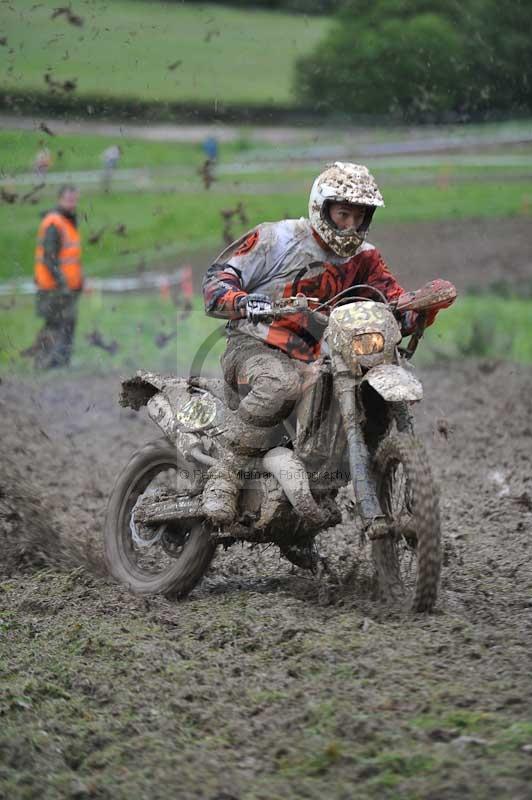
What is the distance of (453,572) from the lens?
293 inches

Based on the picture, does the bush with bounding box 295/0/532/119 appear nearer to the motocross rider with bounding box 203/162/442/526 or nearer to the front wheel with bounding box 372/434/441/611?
the motocross rider with bounding box 203/162/442/526

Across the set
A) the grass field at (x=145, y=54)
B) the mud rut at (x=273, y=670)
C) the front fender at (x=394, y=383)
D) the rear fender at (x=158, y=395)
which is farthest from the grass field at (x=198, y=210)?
the front fender at (x=394, y=383)

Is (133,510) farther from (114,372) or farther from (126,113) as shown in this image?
(114,372)

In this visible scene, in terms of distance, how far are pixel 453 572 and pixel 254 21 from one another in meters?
12.4

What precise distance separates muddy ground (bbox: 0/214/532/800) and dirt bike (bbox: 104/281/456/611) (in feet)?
0.83

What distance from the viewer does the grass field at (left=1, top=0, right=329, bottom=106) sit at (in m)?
12.4

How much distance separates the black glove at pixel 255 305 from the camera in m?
6.55

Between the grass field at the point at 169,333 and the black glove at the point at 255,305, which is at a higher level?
the black glove at the point at 255,305

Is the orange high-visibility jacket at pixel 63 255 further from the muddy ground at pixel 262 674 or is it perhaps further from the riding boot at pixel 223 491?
the riding boot at pixel 223 491

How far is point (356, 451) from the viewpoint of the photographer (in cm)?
626

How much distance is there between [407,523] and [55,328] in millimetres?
10191

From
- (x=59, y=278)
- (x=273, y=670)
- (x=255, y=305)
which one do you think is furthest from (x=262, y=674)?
(x=59, y=278)

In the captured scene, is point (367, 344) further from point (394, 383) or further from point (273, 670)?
point (273, 670)

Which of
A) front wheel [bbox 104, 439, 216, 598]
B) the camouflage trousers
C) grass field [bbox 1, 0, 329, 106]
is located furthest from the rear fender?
the camouflage trousers
